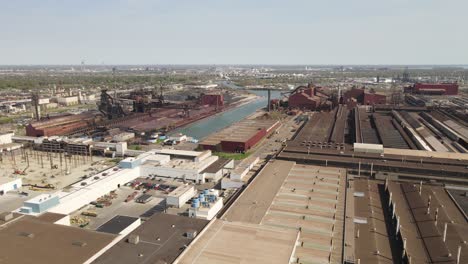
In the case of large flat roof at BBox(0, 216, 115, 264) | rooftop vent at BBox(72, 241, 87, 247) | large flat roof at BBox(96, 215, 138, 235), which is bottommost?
large flat roof at BBox(96, 215, 138, 235)

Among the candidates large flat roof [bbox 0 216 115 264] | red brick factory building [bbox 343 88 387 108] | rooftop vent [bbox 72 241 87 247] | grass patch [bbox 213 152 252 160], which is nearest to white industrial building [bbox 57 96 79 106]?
grass patch [bbox 213 152 252 160]

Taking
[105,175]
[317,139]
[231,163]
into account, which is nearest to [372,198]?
[231,163]

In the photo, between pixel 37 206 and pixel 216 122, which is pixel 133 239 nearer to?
pixel 37 206

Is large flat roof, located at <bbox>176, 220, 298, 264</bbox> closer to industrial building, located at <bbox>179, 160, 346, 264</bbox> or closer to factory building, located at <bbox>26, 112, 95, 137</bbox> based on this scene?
industrial building, located at <bbox>179, 160, 346, 264</bbox>

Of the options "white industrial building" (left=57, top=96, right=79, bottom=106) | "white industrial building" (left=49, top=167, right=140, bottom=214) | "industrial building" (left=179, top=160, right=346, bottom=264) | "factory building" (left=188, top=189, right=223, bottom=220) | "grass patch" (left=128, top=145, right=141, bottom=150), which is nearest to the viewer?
"industrial building" (left=179, top=160, right=346, bottom=264)

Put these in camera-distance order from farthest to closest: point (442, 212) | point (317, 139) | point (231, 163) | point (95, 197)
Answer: point (317, 139)
point (231, 163)
point (95, 197)
point (442, 212)

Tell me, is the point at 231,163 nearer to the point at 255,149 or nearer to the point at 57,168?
the point at 255,149

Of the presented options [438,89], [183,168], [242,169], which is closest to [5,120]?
[183,168]

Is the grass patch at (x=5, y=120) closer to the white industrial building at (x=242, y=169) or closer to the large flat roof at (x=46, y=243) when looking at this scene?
the white industrial building at (x=242, y=169)
